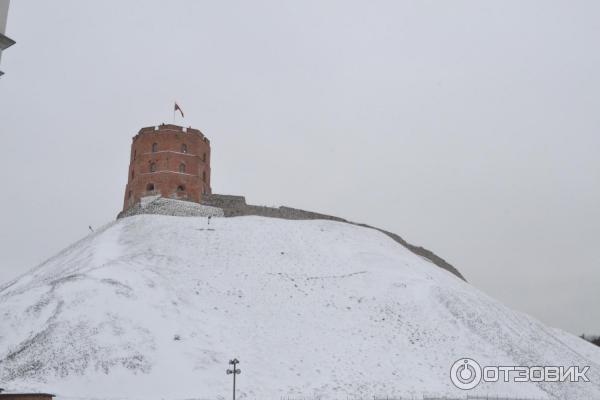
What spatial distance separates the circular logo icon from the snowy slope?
0.45 meters

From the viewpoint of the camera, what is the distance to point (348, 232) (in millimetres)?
51188

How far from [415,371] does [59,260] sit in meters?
28.4

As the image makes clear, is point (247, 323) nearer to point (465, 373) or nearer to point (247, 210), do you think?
point (465, 373)

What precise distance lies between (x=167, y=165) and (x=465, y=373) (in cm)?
3280

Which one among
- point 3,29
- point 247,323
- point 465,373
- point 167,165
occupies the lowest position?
point 465,373

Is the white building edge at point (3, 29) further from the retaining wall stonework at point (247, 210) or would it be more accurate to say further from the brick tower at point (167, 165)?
the brick tower at point (167, 165)

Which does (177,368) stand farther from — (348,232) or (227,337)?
(348,232)

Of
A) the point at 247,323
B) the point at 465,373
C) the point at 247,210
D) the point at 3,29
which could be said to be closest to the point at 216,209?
the point at 247,210

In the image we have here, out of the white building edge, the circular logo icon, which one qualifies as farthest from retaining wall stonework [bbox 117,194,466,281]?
the white building edge

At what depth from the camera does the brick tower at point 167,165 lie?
5256cm

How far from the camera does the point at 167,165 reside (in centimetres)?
5297

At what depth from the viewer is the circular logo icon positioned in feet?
97.3

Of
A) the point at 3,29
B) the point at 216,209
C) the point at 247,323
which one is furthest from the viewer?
the point at 216,209

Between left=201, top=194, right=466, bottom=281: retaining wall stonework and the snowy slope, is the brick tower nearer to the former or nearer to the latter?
left=201, top=194, right=466, bottom=281: retaining wall stonework
